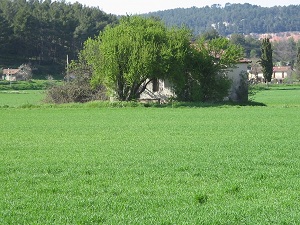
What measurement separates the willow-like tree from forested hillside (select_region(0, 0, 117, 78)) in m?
60.0

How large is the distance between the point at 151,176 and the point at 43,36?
104 m

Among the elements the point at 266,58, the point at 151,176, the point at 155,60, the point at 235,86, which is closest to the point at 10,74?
the point at 266,58

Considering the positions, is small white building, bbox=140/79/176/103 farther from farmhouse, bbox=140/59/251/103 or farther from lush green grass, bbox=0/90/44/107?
lush green grass, bbox=0/90/44/107

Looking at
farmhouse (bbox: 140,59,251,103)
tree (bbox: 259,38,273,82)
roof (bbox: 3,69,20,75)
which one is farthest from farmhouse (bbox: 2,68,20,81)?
farmhouse (bbox: 140,59,251,103)

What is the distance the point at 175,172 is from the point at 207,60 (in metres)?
34.4

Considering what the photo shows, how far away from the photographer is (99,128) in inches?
1053

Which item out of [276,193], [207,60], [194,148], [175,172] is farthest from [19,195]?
[207,60]

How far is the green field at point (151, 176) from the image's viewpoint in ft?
30.8

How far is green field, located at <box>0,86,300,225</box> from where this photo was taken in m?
9.38

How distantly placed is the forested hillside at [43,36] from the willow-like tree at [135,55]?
5998 cm

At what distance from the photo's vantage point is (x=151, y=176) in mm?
12812

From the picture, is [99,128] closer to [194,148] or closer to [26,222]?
[194,148]

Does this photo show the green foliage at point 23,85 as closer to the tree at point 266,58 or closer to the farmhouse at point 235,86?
the tree at point 266,58

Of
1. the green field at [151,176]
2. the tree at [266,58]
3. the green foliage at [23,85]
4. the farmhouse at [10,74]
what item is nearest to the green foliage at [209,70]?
the green field at [151,176]
